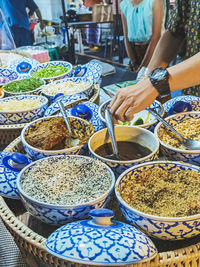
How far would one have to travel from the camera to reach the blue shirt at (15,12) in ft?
15.1

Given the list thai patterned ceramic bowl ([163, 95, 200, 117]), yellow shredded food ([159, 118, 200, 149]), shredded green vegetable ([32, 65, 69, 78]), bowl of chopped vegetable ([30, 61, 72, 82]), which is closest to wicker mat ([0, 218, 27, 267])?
yellow shredded food ([159, 118, 200, 149])

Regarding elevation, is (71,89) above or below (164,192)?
above

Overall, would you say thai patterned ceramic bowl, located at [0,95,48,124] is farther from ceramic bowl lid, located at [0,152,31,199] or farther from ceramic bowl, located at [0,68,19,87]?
ceramic bowl, located at [0,68,19,87]

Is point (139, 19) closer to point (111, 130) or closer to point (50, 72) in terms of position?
point (50, 72)

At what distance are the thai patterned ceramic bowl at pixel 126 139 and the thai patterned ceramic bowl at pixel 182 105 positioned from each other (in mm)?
303

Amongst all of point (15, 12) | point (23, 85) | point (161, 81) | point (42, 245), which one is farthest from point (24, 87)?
point (15, 12)

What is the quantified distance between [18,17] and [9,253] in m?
5.04

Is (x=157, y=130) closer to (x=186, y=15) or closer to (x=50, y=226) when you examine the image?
(x=50, y=226)

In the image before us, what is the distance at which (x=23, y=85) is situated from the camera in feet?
6.63

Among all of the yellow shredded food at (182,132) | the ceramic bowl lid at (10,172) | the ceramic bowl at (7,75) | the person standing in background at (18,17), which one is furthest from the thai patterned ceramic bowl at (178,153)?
the person standing in background at (18,17)

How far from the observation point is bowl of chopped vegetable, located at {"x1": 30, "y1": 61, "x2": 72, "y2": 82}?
2238 millimetres

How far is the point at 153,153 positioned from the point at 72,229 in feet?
1.67

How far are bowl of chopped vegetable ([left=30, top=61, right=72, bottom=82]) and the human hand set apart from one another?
47.8 inches

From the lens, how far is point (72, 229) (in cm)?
68
